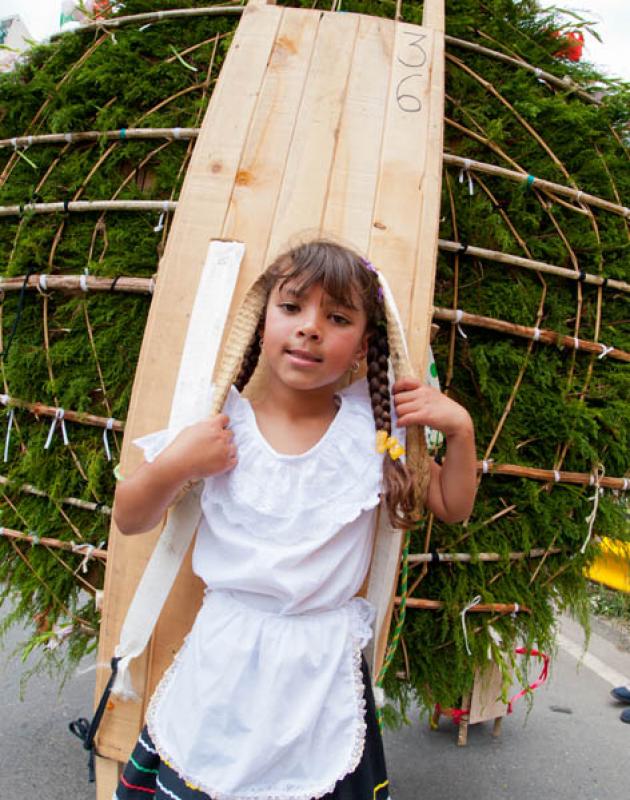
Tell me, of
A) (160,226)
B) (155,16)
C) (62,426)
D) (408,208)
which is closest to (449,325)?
(408,208)

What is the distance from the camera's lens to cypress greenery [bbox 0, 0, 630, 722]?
75.2 inches

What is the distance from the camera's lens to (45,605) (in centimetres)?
196

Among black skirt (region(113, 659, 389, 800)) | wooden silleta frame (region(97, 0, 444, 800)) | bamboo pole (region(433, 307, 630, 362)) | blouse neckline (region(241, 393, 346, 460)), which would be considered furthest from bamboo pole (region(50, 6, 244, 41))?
black skirt (region(113, 659, 389, 800))

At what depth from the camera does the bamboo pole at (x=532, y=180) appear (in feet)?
6.54

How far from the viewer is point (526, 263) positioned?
1961 millimetres

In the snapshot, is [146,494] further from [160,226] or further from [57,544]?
[160,226]

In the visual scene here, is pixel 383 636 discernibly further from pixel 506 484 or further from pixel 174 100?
pixel 174 100

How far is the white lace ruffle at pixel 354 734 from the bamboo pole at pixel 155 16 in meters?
1.79

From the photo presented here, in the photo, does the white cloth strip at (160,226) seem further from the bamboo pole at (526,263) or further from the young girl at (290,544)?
the bamboo pole at (526,263)

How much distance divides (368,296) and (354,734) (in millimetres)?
835

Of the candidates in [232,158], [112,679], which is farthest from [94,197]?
[112,679]

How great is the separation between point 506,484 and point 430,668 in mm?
542

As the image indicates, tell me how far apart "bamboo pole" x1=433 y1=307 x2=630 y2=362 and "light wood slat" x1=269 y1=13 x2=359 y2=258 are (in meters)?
0.43

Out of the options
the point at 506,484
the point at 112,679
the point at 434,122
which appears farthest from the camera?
the point at 506,484
